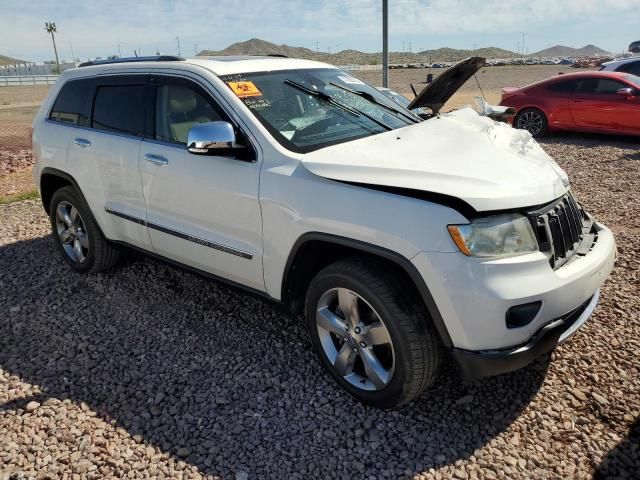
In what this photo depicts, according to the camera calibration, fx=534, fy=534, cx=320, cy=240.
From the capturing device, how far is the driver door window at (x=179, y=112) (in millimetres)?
3473

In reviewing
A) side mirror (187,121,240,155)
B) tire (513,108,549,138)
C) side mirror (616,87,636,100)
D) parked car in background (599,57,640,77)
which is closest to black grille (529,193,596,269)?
side mirror (187,121,240,155)

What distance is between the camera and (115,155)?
400 cm

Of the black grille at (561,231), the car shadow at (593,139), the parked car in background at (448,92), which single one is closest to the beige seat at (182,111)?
the parked car in background at (448,92)

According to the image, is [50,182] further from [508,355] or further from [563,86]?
[563,86]

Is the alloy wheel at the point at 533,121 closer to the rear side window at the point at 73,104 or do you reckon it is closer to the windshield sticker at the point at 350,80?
the windshield sticker at the point at 350,80

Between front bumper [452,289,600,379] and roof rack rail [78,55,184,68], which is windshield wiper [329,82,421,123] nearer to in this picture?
roof rack rail [78,55,184,68]

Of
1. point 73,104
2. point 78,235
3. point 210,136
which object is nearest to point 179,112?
point 210,136

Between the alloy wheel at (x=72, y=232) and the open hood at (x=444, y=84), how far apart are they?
3.06 metres

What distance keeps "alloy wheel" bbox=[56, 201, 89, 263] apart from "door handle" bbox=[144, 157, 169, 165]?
1.32m

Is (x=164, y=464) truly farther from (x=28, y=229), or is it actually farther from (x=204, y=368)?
(x=28, y=229)

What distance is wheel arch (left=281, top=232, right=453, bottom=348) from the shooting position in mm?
2523

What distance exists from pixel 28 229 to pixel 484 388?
5484 millimetres

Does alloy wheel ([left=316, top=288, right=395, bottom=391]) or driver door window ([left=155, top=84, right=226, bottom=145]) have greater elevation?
driver door window ([left=155, top=84, right=226, bottom=145])

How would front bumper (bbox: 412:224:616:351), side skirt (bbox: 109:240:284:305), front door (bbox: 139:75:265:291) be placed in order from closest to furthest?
front bumper (bbox: 412:224:616:351) < front door (bbox: 139:75:265:291) < side skirt (bbox: 109:240:284:305)
